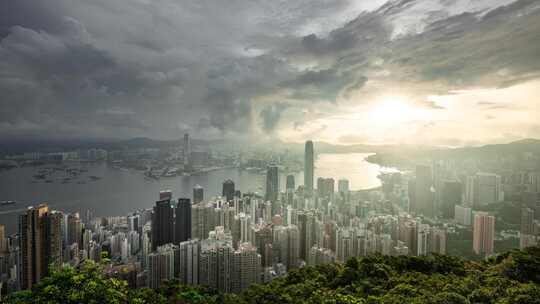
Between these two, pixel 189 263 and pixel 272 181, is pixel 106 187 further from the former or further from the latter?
pixel 272 181

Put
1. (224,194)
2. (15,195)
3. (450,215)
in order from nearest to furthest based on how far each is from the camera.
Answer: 1. (15,195)
2. (450,215)
3. (224,194)

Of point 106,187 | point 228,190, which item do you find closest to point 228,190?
point 228,190

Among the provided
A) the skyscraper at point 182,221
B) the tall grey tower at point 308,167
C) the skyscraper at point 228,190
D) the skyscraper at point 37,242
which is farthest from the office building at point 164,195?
the tall grey tower at point 308,167

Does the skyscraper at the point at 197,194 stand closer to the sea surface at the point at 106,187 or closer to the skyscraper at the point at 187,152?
the sea surface at the point at 106,187

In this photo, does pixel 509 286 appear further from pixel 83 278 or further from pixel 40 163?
pixel 40 163

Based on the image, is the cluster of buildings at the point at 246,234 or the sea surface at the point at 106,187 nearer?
the cluster of buildings at the point at 246,234

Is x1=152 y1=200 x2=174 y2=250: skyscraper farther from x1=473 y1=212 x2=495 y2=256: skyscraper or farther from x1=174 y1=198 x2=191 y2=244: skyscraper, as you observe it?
x1=473 y1=212 x2=495 y2=256: skyscraper

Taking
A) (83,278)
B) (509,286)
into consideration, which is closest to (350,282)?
(509,286)
